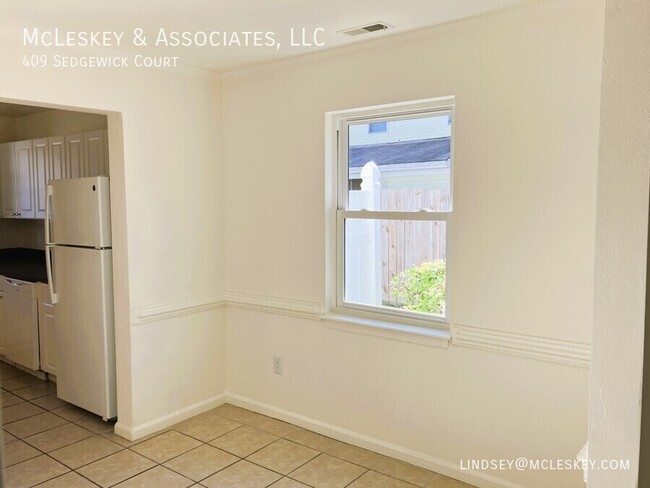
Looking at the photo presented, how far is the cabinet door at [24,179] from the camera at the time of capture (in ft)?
16.2

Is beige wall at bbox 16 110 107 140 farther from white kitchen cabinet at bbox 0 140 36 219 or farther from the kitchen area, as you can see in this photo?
white kitchen cabinet at bbox 0 140 36 219

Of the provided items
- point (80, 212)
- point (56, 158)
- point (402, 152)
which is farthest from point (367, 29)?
point (56, 158)

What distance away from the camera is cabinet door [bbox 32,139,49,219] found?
475 cm

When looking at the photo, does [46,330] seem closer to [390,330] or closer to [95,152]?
[95,152]

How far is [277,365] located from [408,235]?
1.36 metres

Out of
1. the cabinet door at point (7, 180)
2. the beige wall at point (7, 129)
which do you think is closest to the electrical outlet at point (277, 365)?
the cabinet door at point (7, 180)

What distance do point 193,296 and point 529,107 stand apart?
2.50 metres

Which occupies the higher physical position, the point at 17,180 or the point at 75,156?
the point at 75,156

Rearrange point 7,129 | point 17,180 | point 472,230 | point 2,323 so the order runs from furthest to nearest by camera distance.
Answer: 1. point 7,129
2. point 17,180
3. point 2,323
4. point 472,230

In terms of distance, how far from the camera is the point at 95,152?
13.7 ft

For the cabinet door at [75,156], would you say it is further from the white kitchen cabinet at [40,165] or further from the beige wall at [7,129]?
the beige wall at [7,129]

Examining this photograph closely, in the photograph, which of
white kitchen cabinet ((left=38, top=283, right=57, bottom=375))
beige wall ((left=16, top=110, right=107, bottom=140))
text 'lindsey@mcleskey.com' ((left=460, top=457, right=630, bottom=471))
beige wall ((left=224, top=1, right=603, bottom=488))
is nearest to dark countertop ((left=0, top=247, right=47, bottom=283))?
white kitchen cabinet ((left=38, top=283, right=57, bottom=375))

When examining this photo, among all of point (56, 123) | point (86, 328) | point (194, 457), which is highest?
point (56, 123)

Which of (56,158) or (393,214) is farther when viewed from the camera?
(56,158)
